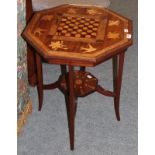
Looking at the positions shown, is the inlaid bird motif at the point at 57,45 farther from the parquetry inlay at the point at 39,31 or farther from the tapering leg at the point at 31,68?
the tapering leg at the point at 31,68

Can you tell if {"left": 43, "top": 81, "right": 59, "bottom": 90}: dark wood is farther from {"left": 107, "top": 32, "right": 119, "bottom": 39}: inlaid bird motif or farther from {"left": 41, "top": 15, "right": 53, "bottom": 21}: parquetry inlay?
{"left": 107, "top": 32, "right": 119, "bottom": 39}: inlaid bird motif

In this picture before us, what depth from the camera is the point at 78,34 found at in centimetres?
178

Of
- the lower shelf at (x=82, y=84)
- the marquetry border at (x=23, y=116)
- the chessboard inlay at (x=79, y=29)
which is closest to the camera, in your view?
the chessboard inlay at (x=79, y=29)

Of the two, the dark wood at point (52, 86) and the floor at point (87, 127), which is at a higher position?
the dark wood at point (52, 86)

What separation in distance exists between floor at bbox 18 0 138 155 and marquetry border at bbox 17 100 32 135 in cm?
3

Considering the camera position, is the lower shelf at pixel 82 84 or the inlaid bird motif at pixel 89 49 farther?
the lower shelf at pixel 82 84

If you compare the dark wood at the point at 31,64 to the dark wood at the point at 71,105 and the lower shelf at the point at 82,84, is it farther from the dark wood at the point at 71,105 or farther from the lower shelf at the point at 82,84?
the dark wood at the point at 71,105

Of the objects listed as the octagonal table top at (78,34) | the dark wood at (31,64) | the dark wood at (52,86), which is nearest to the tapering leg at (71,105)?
the octagonal table top at (78,34)

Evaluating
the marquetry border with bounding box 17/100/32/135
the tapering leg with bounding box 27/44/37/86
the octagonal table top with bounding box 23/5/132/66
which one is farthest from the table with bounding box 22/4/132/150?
the tapering leg with bounding box 27/44/37/86

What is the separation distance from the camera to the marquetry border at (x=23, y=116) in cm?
201

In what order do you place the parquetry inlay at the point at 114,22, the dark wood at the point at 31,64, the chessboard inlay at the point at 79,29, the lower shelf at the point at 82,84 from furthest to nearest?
1. the dark wood at the point at 31,64
2. the lower shelf at the point at 82,84
3. the parquetry inlay at the point at 114,22
4. the chessboard inlay at the point at 79,29

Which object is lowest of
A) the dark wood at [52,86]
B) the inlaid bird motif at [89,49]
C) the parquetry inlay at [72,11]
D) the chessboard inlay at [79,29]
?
the dark wood at [52,86]
